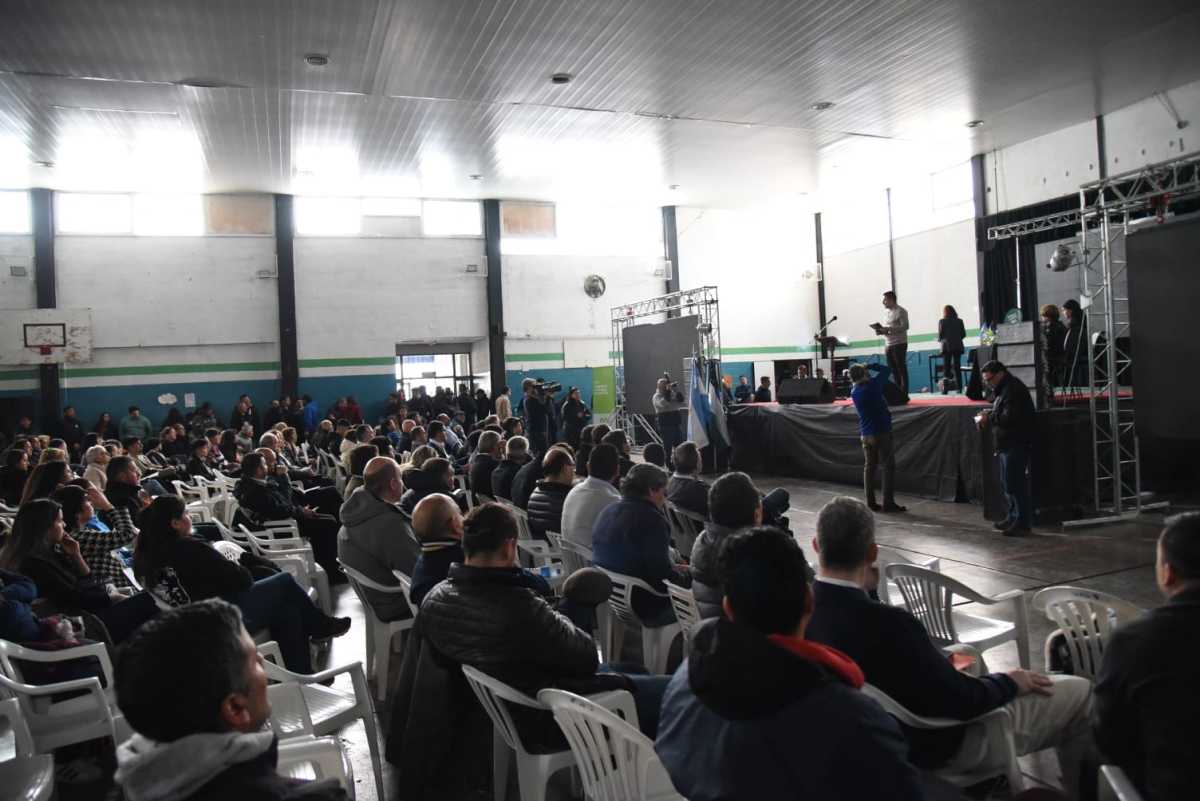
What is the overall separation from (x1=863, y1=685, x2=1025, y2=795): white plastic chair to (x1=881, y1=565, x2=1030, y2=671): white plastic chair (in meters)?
0.95

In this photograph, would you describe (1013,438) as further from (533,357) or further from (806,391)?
(533,357)

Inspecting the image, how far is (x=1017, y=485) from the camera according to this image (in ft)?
21.4

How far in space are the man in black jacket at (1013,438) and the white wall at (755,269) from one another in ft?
36.8

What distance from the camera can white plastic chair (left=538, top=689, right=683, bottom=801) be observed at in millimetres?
1834

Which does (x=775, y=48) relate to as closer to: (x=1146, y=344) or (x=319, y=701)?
(x=1146, y=344)

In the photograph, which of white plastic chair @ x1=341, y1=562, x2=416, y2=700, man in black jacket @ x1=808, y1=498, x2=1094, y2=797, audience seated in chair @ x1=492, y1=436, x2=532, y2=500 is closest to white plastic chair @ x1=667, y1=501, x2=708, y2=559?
audience seated in chair @ x1=492, y1=436, x2=532, y2=500

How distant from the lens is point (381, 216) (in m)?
15.2

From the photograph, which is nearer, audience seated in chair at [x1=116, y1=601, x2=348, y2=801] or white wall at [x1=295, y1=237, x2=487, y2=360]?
audience seated in chair at [x1=116, y1=601, x2=348, y2=801]

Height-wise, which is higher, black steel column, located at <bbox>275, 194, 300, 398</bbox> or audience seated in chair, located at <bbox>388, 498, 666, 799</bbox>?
black steel column, located at <bbox>275, 194, 300, 398</bbox>

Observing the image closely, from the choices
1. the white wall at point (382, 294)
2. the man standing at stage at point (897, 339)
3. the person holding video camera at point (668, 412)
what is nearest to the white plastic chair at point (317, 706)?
the person holding video camera at point (668, 412)

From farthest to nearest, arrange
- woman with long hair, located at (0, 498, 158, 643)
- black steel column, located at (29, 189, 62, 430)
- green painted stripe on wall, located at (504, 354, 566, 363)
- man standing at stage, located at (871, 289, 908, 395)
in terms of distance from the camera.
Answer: green painted stripe on wall, located at (504, 354, 566, 363)
black steel column, located at (29, 189, 62, 430)
man standing at stage, located at (871, 289, 908, 395)
woman with long hair, located at (0, 498, 158, 643)

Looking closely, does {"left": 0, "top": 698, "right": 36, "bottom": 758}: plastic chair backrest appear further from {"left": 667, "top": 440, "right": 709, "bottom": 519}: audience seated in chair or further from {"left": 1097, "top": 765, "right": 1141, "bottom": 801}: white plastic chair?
{"left": 667, "top": 440, "right": 709, "bottom": 519}: audience seated in chair

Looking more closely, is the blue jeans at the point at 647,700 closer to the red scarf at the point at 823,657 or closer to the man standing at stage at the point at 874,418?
the red scarf at the point at 823,657

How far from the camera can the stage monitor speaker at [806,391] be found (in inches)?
425
